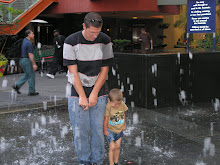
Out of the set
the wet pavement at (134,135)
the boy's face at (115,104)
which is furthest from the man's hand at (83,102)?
the wet pavement at (134,135)

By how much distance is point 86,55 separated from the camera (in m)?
3.63

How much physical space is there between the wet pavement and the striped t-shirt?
122cm

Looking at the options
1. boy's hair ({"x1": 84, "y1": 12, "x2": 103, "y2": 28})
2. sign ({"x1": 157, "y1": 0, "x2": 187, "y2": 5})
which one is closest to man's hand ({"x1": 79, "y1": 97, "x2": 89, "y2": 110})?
boy's hair ({"x1": 84, "y1": 12, "x2": 103, "y2": 28})

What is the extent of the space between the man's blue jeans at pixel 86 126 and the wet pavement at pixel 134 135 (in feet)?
1.52

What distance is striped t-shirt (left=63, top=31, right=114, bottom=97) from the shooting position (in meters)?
3.59

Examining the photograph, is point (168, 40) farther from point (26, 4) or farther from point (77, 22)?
point (26, 4)

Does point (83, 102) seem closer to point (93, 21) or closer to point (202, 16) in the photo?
point (93, 21)

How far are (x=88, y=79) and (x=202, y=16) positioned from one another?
6958mm

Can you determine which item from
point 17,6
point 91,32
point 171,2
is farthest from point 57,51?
point 171,2

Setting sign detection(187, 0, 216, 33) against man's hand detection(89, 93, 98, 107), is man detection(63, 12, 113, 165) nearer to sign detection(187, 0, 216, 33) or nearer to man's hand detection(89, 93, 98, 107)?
man's hand detection(89, 93, 98, 107)

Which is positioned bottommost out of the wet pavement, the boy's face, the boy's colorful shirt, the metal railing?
the wet pavement

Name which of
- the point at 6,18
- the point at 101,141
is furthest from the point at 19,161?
the point at 6,18

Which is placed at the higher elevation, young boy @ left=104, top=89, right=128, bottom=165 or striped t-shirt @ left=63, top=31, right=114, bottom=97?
striped t-shirt @ left=63, top=31, right=114, bottom=97

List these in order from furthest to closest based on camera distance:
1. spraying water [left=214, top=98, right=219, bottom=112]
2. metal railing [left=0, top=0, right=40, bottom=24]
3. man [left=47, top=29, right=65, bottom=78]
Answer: metal railing [left=0, top=0, right=40, bottom=24] → man [left=47, top=29, right=65, bottom=78] → spraying water [left=214, top=98, right=219, bottom=112]
